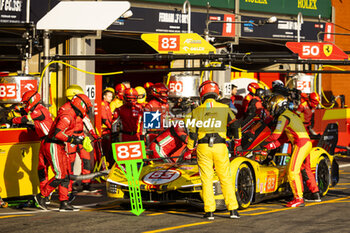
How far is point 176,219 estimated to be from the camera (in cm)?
1115

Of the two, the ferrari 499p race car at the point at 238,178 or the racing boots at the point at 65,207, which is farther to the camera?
the racing boots at the point at 65,207

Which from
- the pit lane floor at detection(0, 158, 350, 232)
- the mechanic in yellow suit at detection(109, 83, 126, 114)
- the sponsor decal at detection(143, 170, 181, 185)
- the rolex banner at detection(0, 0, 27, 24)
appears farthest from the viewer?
the mechanic in yellow suit at detection(109, 83, 126, 114)

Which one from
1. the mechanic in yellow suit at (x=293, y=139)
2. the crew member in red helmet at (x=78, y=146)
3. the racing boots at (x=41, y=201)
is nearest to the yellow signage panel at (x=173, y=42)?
the crew member in red helmet at (x=78, y=146)

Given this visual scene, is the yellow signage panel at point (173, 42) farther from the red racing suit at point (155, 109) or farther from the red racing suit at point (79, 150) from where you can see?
the red racing suit at point (79, 150)

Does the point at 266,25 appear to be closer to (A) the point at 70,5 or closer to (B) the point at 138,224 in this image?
(A) the point at 70,5

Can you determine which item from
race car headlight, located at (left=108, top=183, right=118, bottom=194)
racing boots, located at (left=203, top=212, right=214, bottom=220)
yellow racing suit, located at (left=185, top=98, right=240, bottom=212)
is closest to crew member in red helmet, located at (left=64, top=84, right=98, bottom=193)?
race car headlight, located at (left=108, top=183, right=118, bottom=194)

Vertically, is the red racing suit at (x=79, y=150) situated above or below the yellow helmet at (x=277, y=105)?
below

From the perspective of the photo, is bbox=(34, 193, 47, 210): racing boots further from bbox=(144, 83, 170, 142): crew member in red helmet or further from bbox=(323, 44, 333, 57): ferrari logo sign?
bbox=(323, 44, 333, 57): ferrari logo sign

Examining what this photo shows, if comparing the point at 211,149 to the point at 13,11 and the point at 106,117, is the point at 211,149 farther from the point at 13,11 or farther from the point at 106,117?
the point at 13,11

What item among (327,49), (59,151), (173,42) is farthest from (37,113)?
(327,49)

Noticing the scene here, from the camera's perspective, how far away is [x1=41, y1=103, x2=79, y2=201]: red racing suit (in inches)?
479

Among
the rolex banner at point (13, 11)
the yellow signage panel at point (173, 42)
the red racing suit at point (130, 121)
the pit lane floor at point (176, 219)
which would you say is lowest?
the pit lane floor at point (176, 219)

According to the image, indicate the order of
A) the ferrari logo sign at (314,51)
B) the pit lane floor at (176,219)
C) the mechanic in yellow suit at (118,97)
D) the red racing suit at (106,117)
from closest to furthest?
the pit lane floor at (176,219) → the ferrari logo sign at (314,51) → the red racing suit at (106,117) → the mechanic in yellow suit at (118,97)

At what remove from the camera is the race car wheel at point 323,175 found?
44.6ft
